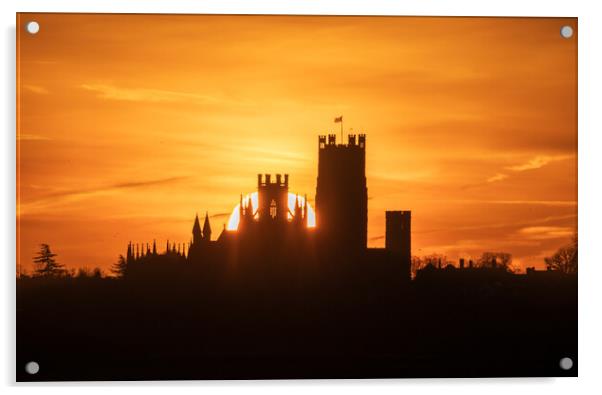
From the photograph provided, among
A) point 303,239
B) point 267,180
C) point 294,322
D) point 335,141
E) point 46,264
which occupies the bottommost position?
point 294,322

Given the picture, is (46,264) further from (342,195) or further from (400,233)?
(400,233)

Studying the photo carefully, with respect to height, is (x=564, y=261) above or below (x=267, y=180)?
below

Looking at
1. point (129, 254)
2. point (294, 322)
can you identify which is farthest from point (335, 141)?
point (129, 254)

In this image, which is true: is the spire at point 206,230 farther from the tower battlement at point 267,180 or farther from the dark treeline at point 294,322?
the tower battlement at point 267,180

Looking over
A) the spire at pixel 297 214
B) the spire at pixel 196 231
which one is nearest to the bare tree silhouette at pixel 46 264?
the spire at pixel 196 231

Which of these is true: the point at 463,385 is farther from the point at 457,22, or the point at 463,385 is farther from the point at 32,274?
the point at 32,274

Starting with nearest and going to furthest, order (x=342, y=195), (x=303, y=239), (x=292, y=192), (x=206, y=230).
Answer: (x=206, y=230) → (x=292, y=192) → (x=342, y=195) → (x=303, y=239)
